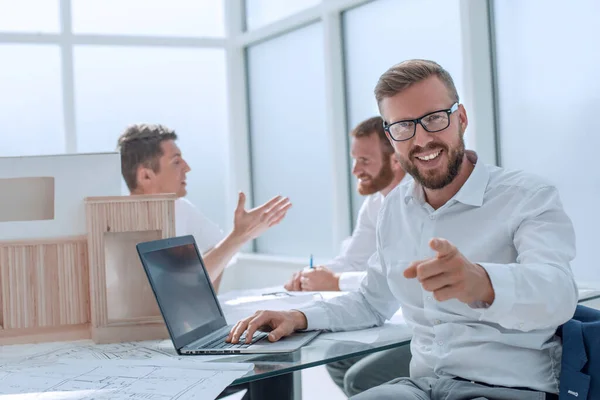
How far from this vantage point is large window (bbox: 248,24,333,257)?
492 centimetres

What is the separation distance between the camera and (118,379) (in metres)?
1.45

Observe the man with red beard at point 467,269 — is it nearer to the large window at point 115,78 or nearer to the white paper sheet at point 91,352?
the white paper sheet at point 91,352

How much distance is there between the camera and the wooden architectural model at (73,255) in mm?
1880

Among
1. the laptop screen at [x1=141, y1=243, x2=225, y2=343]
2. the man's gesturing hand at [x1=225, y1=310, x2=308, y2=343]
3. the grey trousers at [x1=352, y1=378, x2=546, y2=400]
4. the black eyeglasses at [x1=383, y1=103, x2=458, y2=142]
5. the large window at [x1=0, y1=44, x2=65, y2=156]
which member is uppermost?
the large window at [x1=0, y1=44, x2=65, y2=156]

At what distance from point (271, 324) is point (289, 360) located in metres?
0.24

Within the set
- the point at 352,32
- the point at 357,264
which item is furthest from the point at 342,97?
the point at 357,264

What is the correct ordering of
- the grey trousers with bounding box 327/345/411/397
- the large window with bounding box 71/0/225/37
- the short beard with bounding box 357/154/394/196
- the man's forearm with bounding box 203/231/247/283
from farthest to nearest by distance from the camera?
the large window with bounding box 71/0/225/37
the short beard with bounding box 357/154/394/196
the man's forearm with bounding box 203/231/247/283
the grey trousers with bounding box 327/345/411/397

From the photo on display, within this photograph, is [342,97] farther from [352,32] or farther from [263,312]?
[263,312]

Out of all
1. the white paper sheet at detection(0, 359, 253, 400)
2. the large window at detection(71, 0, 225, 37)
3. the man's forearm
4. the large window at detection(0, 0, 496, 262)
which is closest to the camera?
the white paper sheet at detection(0, 359, 253, 400)

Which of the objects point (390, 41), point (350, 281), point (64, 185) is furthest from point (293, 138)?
point (64, 185)

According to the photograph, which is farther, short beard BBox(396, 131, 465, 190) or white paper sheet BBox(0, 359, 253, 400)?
short beard BBox(396, 131, 465, 190)

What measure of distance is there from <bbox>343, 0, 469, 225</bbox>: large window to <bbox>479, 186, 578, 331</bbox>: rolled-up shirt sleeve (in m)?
2.09

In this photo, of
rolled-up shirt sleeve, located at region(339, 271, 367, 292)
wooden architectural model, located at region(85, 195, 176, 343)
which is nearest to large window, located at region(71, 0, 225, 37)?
rolled-up shirt sleeve, located at region(339, 271, 367, 292)

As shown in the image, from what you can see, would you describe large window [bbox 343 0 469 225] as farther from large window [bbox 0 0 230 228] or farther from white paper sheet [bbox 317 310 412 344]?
white paper sheet [bbox 317 310 412 344]
